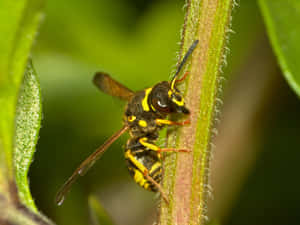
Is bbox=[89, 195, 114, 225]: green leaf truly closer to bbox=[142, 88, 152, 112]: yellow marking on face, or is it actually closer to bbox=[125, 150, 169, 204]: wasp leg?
bbox=[125, 150, 169, 204]: wasp leg

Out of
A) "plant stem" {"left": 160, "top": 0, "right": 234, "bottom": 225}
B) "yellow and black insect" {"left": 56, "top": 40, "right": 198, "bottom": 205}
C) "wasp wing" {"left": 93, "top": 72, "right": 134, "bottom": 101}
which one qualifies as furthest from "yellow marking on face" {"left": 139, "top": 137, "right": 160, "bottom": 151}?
"plant stem" {"left": 160, "top": 0, "right": 234, "bottom": 225}

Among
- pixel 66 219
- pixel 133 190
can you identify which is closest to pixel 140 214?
pixel 133 190

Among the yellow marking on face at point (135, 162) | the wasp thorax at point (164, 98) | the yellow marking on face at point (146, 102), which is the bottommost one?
the yellow marking on face at point (135, 162)

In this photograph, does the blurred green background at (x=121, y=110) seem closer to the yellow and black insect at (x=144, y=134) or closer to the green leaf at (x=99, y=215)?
the yellow and black insect at (x=144, y=134)

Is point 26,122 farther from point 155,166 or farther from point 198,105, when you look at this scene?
point 155,166

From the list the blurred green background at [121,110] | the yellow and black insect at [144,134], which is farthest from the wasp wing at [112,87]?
the blurred green background at [121,110]

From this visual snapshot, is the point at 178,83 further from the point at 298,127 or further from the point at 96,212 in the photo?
the point at 298,127
